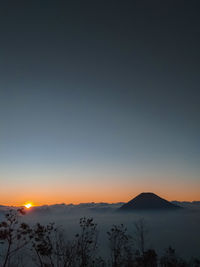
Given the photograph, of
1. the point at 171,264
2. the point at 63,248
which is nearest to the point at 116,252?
the point at 63,248

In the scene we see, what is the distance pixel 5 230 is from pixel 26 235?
1.56 metres

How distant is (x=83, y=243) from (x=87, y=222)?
3.23m

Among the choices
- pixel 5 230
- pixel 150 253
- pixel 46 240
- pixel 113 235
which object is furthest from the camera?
pixel 150 253

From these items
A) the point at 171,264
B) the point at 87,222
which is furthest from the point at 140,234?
the point at 87,222

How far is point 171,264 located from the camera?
63219mm

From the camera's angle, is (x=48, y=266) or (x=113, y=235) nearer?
(x=48, y=266)

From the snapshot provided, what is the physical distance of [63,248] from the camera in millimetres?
21547

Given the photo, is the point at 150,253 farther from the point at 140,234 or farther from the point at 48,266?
the point at 48,266

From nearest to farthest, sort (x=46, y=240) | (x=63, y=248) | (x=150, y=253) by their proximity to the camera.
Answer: (x=46, y=240) < (x=63, y=248) < (x=150, y=253)


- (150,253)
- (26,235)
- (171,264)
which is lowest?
(171,264)

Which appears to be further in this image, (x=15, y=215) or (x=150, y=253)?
(x=150, y=253)

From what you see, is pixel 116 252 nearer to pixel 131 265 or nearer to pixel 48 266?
pixel 48 266

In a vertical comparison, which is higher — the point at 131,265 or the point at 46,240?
the point at 46,240

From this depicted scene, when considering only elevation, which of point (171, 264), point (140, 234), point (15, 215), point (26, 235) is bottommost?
point (171, 264)
